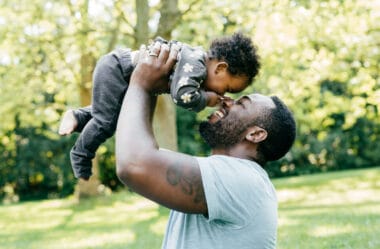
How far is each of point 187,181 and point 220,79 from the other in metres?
1.49

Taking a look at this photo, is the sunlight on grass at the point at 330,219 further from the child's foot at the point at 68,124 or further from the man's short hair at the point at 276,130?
the man's short hair at the point at 276,130

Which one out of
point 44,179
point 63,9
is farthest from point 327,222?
point 44,179

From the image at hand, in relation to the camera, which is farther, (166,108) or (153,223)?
(166,108)

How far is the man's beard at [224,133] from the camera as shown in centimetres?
268

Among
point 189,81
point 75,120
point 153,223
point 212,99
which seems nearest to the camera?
point 189,81

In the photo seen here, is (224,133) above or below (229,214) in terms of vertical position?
above

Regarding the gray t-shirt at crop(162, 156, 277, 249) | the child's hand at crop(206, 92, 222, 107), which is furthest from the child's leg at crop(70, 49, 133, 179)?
the gray t-shirt at crop(162, 156, 277, 249)

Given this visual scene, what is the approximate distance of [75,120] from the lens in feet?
12.9

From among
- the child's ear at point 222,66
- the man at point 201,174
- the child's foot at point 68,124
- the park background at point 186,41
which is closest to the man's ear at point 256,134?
the man at point 201,174

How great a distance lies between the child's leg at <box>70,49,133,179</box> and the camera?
11.8ft

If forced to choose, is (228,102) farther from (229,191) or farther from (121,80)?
(121,80)

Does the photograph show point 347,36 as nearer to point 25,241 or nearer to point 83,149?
point 25,241

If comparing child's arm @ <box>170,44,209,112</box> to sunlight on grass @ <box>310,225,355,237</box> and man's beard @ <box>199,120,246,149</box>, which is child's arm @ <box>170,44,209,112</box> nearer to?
man's beard @ <box>199,120,246,149</box>

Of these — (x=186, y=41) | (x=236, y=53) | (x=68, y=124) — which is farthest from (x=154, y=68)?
(x=186, y=41)
